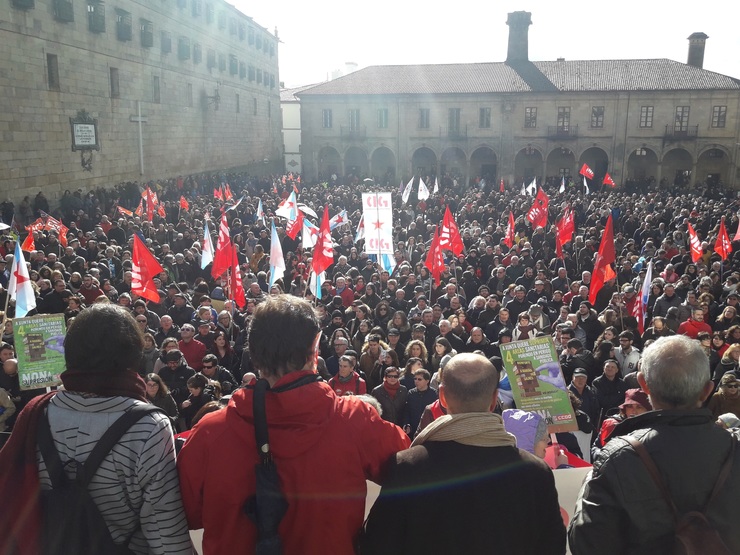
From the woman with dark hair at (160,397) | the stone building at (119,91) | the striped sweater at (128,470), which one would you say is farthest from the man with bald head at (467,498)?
the stone building at (119,91)

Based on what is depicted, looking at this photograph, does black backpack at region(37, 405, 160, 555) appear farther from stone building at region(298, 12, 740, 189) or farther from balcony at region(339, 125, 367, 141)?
balcony at region(339, 125, 367, 141)

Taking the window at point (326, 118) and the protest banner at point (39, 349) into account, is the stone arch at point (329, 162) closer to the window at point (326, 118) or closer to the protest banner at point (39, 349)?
the window at point (326, 118)

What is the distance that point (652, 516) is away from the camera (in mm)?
2201

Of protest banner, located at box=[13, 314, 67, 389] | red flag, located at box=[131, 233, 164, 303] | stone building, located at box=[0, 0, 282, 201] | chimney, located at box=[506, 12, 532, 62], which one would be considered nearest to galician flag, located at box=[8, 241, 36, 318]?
red flag, located at box=[131, 233, 164, 303]

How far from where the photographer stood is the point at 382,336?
29.3ft

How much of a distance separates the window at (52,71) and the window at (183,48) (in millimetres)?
12087

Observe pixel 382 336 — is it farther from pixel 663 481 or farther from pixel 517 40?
pixel 517 40

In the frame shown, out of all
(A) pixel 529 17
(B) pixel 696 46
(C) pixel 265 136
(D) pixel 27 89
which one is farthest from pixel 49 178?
(B) pixel 696 46

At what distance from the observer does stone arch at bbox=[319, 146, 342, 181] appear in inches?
1987

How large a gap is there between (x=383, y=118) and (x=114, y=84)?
23522 mm

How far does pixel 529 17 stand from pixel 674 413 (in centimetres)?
5253

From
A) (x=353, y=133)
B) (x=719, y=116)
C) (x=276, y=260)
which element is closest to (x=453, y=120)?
(x=353, y=133)

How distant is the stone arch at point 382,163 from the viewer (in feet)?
161

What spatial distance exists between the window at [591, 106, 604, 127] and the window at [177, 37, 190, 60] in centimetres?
2691
